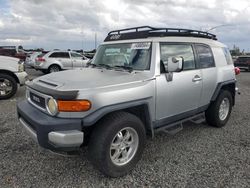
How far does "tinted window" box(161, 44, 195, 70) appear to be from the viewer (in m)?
3.86

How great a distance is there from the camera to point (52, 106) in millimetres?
2924

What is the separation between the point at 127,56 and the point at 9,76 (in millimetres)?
5030

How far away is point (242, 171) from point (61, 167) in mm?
2543

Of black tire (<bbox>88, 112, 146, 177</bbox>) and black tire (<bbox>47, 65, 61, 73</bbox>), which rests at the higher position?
black tire (<bbox>47, 65, 61, 73</bbox>)

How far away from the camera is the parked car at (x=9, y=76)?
745 centimetres

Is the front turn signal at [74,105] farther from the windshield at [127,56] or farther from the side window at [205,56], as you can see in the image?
the side window at [205,56]

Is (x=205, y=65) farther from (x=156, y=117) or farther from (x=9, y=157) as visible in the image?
(x=9, y=157)

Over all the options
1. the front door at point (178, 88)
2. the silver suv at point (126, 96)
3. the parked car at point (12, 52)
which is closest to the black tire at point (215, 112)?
the silver suv at point (126, 96)

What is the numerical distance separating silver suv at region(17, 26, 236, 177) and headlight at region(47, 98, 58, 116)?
0.01 m

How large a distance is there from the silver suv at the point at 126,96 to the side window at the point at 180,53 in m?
0.02

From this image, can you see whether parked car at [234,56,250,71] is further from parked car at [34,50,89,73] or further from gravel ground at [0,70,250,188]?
gravel ground at [0,70,250,188]

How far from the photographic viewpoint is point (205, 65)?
4656 millimetres

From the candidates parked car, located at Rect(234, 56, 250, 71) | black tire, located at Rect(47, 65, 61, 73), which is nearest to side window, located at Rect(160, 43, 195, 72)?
black tire, located at Rect(47, 65, 61, 73)

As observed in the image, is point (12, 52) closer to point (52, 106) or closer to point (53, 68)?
point (53, 68)
